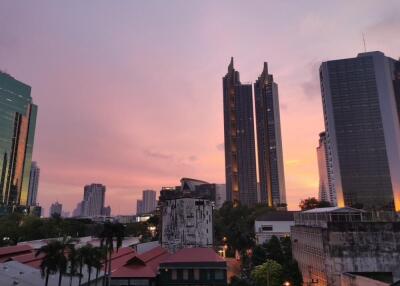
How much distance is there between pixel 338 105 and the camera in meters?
175

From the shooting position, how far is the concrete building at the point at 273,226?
108262 mm

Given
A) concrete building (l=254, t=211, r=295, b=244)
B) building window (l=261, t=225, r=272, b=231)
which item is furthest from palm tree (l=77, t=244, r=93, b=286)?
building window (l=261, t=225, r=272, b=231)

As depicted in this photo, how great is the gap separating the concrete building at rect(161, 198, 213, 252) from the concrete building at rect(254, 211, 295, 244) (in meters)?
23.7

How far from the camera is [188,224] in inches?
3637

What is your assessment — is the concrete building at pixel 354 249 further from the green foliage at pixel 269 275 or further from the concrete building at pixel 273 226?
the concrete building at pixel 273 226

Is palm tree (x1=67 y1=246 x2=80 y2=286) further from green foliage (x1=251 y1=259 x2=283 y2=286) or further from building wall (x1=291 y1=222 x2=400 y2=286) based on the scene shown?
building wall (x1=291 y1=222 x2=400 y2=286)

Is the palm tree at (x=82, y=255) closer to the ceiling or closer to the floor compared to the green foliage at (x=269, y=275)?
closer to the ceiling

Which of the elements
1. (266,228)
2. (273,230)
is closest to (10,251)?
(266,228)

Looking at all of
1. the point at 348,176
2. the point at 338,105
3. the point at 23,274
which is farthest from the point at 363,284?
the point at 338,105

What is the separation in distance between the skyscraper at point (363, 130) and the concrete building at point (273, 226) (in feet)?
241

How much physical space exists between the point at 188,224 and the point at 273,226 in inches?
1341

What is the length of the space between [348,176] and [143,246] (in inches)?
4902

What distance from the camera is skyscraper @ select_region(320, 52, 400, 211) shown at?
163000mm

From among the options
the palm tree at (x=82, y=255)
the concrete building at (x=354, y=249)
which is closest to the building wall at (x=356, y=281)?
the concrete building at (x=354, y=249)
